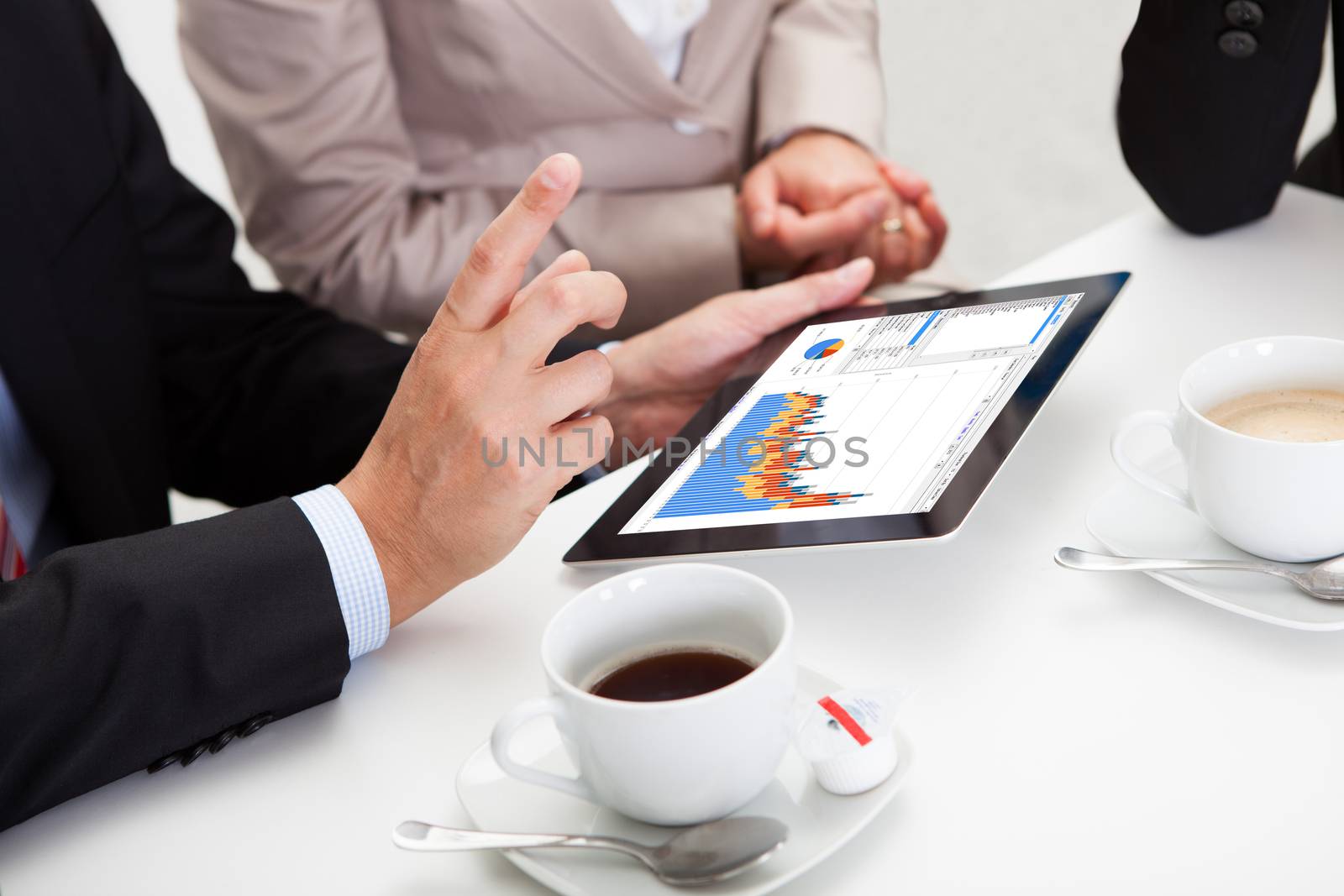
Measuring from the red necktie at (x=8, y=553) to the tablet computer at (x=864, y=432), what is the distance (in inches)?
19.9

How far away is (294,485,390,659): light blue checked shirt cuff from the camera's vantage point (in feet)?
1.85

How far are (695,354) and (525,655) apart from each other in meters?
0.38

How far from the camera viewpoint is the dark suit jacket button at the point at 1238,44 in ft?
2.89

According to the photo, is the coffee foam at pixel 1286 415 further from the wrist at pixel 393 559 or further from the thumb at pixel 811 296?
the wrist at pixel 393 559

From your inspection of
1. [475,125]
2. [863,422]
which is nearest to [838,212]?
[475,125]

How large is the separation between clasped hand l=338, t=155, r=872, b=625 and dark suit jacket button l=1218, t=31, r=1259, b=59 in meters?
0.58

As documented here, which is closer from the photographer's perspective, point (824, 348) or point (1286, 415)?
point (1286, 415)

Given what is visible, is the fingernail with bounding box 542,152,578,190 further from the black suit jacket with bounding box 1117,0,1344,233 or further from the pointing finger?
the black suit jacket with bounding box 1117,0,1344,233

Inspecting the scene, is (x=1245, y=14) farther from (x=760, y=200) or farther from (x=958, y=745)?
(x=958, y=745)

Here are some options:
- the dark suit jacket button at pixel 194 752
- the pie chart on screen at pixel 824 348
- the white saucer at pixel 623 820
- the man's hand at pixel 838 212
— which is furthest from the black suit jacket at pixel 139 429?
the man's hand at pixel 838 212

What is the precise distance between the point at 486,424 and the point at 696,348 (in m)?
0.33

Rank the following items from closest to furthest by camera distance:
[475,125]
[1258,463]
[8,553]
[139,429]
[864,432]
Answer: [1258,463] < [864,432] < [8,553] < [139,429] < [475,125]

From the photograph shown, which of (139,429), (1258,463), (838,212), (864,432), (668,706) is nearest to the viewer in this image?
(668,706)

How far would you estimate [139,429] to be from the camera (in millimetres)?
1012
